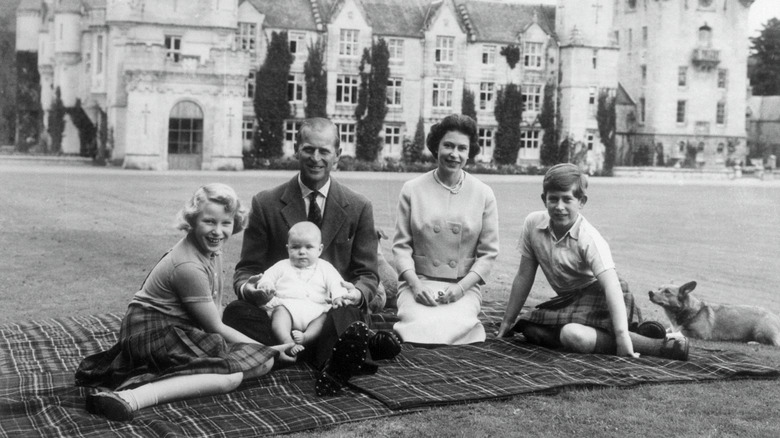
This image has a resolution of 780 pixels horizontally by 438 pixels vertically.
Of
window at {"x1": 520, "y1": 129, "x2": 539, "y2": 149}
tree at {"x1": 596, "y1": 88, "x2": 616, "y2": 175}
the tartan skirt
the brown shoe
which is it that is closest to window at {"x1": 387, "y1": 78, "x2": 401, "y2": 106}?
window at {"x1": 520, "y1": 129, "x2": 539, "y2": 149}

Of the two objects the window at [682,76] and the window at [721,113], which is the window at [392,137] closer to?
the window at [682,76]

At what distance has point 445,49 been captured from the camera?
5559 cm

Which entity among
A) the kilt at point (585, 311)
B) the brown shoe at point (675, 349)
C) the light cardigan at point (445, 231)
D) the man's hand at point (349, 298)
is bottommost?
the brown shoe at point (675, 349)

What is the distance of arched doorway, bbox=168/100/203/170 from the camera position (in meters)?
45.2

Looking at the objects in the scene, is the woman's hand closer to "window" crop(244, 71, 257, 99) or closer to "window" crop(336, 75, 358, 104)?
"window" crop(244, 71, 257, 99)

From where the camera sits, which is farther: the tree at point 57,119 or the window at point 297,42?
the window at point 297,42

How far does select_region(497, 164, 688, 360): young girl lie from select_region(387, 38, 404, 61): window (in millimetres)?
47256

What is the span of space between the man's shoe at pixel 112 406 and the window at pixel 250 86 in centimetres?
4594

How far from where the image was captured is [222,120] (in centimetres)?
4566

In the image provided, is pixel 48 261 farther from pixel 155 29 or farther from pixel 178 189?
pixel 155 29

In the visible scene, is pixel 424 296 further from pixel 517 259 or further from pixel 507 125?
pixel 507 125

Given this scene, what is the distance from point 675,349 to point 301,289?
284cm

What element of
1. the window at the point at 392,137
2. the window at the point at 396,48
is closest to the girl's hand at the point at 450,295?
the window at the point at 392,137

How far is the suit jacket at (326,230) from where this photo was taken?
742 centimetres
